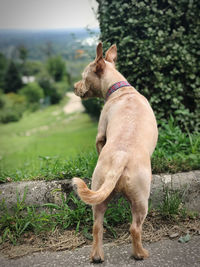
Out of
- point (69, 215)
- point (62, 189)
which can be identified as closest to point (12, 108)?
point (62, 189)

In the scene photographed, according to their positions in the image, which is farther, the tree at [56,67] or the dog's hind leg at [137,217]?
the tree at [56,67]

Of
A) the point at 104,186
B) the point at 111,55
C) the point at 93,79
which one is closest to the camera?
the point at 104,186

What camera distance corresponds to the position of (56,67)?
147ft

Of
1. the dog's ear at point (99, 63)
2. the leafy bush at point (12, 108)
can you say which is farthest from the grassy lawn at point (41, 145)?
the leafy bush at point (12, 108)

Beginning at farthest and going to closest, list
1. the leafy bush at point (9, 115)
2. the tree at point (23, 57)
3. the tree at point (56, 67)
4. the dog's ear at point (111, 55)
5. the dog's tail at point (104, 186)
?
1. the tree at point (23, 57)
2. the tree at point (56, 67)
3. the leafy bush at point (9, 115)
4. the dog's ear at point (111, 55)
5. the dog's tail at point (104, 186)

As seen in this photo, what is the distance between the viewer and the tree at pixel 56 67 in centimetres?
4433

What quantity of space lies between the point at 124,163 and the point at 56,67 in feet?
144

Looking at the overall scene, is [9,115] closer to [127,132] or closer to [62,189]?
[62,189]

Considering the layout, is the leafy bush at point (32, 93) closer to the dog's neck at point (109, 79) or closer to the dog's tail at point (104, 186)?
the dog's neck at point (109, 79)

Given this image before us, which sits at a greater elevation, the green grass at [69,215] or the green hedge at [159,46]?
the green hedge at [159,46]

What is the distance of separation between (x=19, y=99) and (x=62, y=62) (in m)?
12.4

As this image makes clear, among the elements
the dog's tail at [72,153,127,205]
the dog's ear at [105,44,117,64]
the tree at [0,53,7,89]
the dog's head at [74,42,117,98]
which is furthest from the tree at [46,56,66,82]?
the dog's tail at [72,153,127,205]

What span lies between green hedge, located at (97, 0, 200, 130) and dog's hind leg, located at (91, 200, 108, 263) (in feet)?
8.97

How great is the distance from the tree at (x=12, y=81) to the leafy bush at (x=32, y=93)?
1.64 m
